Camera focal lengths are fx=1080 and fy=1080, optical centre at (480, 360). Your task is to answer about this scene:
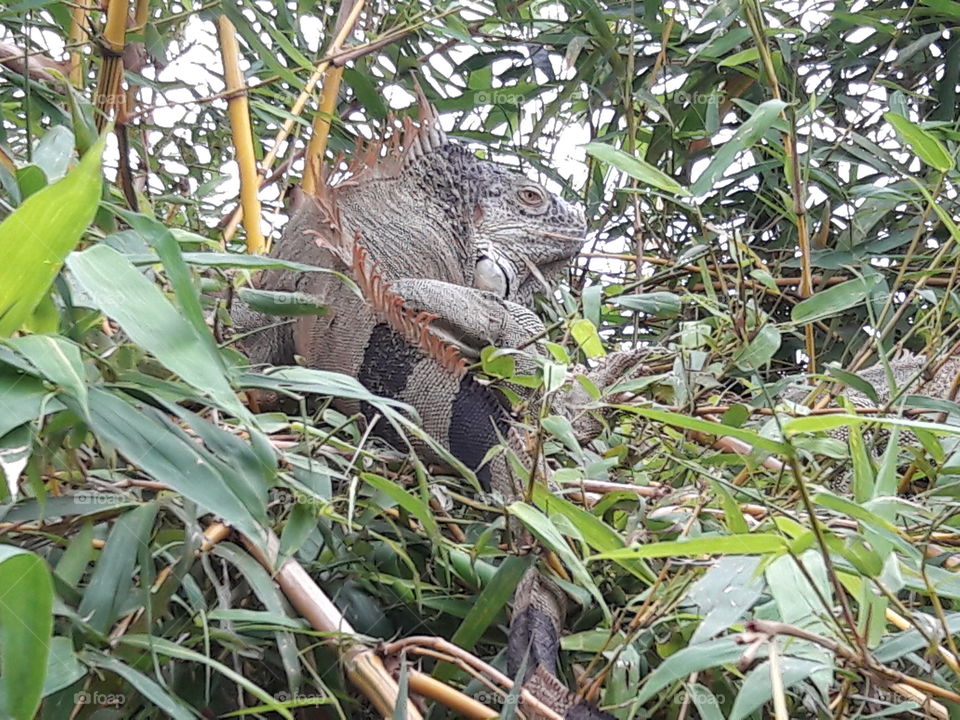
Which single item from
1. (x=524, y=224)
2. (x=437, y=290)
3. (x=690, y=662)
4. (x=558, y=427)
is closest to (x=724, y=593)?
(x=690, y=662)

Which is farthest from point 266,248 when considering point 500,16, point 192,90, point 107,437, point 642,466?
point 107,437

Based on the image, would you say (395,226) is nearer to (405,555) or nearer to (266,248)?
(266,248)

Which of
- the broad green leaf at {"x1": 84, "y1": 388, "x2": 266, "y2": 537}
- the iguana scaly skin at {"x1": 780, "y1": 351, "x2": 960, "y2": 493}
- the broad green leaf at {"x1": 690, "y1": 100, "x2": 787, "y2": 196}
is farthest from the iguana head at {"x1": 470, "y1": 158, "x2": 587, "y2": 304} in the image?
the broad green leaf at {"x1": 84, "y1": 388, "x2": 266, "y2": 537}

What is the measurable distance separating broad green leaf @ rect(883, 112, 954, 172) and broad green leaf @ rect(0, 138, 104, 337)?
89cm

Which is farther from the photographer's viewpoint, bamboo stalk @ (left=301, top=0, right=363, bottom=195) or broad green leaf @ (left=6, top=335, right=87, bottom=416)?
bamboo stalk @ (left=301, top=0, right=363, bottom=195)

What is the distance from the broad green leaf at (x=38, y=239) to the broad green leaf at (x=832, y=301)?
3.19 feet

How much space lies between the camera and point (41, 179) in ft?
3.21

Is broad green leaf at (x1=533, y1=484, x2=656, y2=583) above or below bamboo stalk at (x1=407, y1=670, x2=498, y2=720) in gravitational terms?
above

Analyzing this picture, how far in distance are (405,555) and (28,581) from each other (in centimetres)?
47

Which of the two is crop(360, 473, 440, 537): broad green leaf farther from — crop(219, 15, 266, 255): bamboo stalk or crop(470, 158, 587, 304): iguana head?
crop(470, 158, 587, 304): iguana head

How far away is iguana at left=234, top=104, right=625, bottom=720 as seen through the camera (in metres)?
1.35

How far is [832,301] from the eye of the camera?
56.4 inches

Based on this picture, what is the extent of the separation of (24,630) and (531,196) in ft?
6.38

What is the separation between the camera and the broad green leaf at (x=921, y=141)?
123 centimetres
